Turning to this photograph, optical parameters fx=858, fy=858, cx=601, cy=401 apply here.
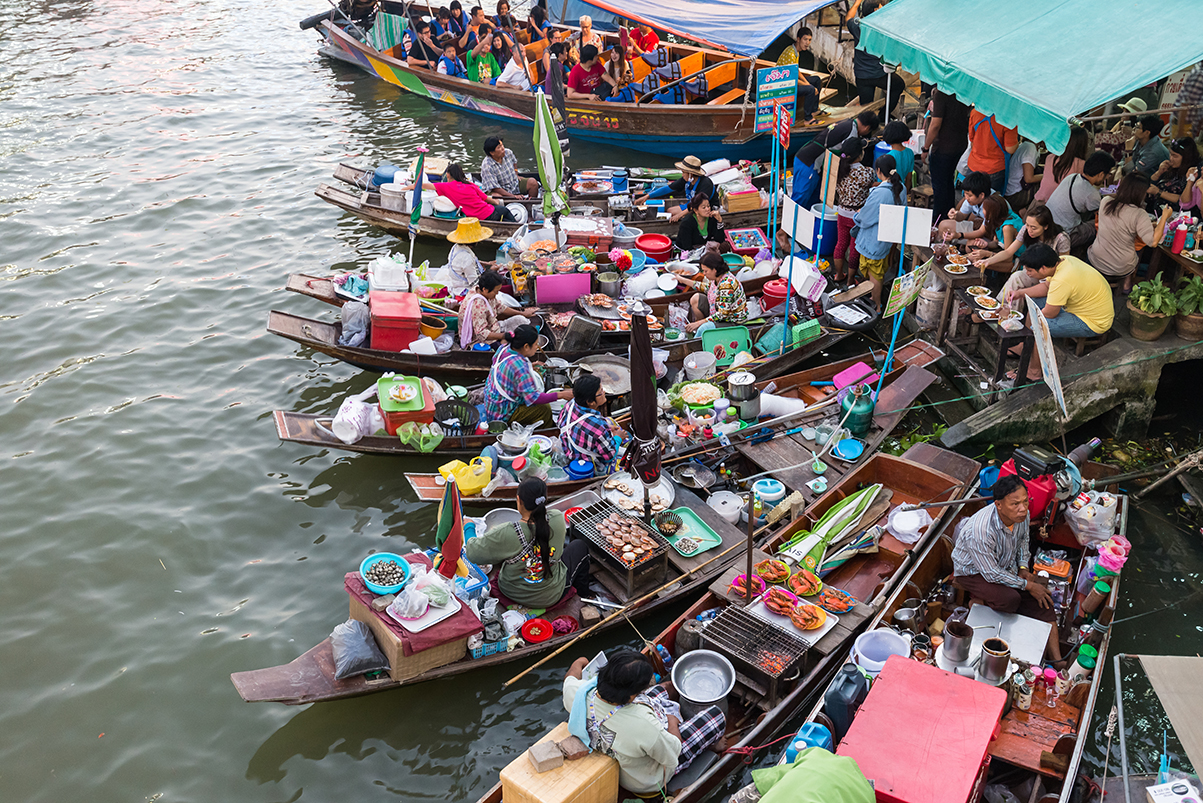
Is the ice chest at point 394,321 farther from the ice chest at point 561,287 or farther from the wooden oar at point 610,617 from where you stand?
the wooden oar at point 610,617

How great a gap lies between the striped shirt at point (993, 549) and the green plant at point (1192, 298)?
11.8 ft

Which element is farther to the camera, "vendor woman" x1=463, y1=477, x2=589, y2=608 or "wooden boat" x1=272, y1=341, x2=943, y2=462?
"wooden boat" x1=272, y1=341, x2=943, y2=462

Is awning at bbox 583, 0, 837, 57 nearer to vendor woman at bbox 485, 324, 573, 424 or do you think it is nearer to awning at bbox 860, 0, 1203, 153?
awning at bbox 860, 0, 1203, 153

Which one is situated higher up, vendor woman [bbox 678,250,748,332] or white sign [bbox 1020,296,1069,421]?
white sign [bbox 1020,296,1069,421]

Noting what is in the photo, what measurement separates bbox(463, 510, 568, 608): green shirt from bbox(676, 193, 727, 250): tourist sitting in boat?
5800mm

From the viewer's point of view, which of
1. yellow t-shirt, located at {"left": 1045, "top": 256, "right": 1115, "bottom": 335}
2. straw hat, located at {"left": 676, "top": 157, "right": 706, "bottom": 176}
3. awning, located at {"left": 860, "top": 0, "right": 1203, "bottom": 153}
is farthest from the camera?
straw hat, located at {"left": 676, "top": 157, "right": 706, "bottom": 176}

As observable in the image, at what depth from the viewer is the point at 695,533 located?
7422 millimetres

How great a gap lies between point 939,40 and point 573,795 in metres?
9.08

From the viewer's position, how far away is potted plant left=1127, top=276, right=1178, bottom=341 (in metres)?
8.16

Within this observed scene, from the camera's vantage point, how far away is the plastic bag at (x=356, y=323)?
9680mm

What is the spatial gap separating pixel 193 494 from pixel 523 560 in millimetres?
4322

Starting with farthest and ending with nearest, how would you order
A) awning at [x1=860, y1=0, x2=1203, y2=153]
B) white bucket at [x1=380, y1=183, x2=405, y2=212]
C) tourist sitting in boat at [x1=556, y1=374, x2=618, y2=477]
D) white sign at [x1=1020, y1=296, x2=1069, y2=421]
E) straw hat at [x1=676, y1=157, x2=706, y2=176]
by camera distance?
1. white bucket at [x1=380, y1=183, x2=405, y2=212]
2. straw hat at [x1=676, y1=157, x2=706, y2=176]
3. tourist sitting in boat at [x1=556, y1=374, x2=618, y2=477]
4. awning at [x1=860, y1=0, x2=1203, y2=153]
5. white sign at [x1=1020, y1=296, x2=1069, y2=421]

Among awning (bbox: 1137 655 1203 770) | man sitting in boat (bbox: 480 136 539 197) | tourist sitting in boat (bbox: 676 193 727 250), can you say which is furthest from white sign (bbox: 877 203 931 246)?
man sitting in boat (bbox: 480 136 539 197)

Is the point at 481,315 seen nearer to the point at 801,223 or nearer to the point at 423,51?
the point at 801,223
